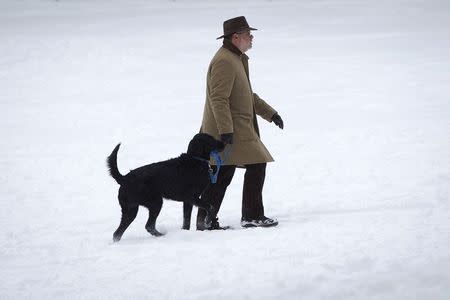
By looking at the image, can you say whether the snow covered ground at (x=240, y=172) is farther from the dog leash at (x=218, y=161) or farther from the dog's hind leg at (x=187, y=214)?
the dog leash at (x=218, y=161)

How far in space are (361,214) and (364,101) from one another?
763 centimetres

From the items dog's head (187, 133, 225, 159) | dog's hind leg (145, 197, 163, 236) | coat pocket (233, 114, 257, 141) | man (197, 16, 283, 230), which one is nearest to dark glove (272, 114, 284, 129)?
man (197, 16, 283, 230)

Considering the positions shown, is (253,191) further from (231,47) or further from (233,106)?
(231,47)

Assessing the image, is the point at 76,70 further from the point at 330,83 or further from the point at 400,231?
the point at 400,231

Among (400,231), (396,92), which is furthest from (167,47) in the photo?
(400,231)

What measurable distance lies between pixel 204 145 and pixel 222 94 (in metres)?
0.45

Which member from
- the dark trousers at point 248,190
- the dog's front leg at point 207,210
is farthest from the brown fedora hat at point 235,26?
the dog's front leg at point 207,210

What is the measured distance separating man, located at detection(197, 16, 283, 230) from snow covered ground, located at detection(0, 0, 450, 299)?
1.46 ft

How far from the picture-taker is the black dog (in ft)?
15.7

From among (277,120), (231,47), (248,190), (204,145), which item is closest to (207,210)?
(248,190)

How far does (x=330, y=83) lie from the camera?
1487 cm

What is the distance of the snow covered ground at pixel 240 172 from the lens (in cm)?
388

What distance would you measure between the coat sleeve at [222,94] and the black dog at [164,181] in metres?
0.17

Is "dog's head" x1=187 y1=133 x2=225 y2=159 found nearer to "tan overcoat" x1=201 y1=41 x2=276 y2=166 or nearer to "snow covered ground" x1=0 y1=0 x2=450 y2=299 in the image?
"tan overcoat" x1=201 y1=41 x2=276 y2=166
